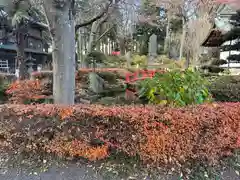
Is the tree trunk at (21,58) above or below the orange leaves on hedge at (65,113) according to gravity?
above

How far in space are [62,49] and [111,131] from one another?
2077 millimetres

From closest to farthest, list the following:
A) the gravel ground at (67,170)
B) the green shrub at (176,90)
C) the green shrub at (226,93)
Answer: the gravel ground at (67,170) → the green shrub at (176,90) → the green shrub at (226,93)

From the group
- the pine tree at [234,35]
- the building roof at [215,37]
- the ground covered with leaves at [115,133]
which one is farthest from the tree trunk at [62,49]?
the building roof at [215,37]

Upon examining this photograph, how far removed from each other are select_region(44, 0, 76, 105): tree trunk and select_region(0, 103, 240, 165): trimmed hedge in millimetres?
1271

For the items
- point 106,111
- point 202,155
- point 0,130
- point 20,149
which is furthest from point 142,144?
point 0,130

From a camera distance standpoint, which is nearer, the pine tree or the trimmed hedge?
the trimmed hedge

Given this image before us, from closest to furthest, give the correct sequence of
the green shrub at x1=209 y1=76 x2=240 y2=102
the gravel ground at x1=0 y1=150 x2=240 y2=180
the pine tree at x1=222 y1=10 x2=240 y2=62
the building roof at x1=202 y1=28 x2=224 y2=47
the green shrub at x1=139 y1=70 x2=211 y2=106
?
1. the gravel ground at x1=0 y1=150 x2=240 y2=180
2. the green shrub at x1=139 y1=70 x2=211 y2=106
3. the green shrub at x1=209 y1=76 x2=240 y2=102
4. the pine tree at x1=222 y1=10 x2=240 y2=62
5. the building roof at x1=202 y1=28 x2=224 y2=47

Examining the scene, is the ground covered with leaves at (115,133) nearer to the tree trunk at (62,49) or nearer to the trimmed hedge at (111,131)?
the trimmed hedge at (111,131)

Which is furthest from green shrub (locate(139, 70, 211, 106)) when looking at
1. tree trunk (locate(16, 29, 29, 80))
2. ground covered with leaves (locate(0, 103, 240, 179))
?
tree trunk (locate(16, 29, 29, 80))

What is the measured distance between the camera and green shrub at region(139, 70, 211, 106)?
4466mm

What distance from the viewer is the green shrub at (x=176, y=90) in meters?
4.47

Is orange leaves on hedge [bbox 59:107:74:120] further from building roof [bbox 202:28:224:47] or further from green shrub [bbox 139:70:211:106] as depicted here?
building roof [bbox 202:28:224:47]

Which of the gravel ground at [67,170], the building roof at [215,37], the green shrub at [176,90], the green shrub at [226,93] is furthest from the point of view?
the building roof at [215,37]

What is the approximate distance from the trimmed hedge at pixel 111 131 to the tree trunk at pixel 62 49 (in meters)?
1.27
